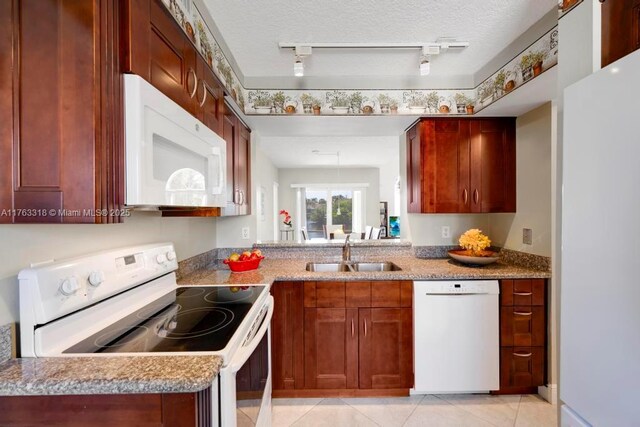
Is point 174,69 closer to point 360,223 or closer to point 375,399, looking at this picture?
point 375,399

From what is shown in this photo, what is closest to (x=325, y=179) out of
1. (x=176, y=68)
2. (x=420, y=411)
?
(x=420, y=411)

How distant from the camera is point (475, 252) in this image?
2252 mm

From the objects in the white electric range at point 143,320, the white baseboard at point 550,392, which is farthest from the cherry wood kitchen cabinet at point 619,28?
the white baseboard at point 550,392

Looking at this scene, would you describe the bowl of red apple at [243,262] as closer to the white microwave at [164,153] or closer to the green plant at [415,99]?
the white microwave at [164,153]

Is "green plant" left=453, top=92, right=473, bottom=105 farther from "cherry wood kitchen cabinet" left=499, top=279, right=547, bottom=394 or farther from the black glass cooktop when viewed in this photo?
the black glass cooktop

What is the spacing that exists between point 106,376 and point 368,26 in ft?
6.39

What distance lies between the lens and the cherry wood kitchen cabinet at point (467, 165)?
231 cm

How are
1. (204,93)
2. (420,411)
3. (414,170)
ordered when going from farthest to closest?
(414,170) → (420,411) → (204,93)

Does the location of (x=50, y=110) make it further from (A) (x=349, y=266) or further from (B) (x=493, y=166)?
(B) (x=493, y=166)

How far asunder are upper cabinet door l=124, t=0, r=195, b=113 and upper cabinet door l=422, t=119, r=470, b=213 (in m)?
1.80

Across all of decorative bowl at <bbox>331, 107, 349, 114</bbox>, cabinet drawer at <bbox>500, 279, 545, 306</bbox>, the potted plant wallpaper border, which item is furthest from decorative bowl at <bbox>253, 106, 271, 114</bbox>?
cabinet drawer at <bbox>500, 279, 545, 306</bbox>

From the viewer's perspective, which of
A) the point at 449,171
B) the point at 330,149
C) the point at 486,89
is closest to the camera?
the point at 486,89

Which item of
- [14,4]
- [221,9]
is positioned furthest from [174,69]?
[221,9]

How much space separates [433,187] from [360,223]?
501 centimetres
